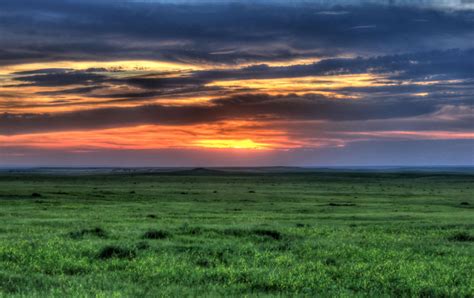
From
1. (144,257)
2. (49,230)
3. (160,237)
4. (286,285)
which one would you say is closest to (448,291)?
(286,285)

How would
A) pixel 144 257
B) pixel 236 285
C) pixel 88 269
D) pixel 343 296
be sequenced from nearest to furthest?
pixel 343 296, pixel 236 285, pixel 88 269, pixel 144 257

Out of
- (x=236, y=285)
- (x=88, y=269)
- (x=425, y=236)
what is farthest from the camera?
(x=425, y=236)

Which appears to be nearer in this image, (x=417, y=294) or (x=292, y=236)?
(x=417, y=294)

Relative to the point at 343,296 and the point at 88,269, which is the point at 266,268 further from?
the point at 88,269

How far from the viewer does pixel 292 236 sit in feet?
83.2

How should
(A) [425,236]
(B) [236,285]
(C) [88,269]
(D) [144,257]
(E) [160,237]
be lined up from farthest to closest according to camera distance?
(A) [425,236] < (E) [160,237] < (D) [144,257] < (C) [88,269] < (B) [236,285]

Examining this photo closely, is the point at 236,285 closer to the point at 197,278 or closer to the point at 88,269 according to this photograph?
the point at 197,278

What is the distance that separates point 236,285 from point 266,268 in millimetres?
2509

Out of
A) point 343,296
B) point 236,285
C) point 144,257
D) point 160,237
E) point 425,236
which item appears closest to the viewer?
point 343,296

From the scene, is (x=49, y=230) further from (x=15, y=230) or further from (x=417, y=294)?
(x=417, y=294)

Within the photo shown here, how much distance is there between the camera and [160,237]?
24859 millimetres

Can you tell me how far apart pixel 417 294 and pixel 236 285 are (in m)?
5.32

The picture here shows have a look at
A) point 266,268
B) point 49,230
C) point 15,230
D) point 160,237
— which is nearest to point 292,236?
point 160,237

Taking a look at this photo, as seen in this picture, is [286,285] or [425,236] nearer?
[286,285]
